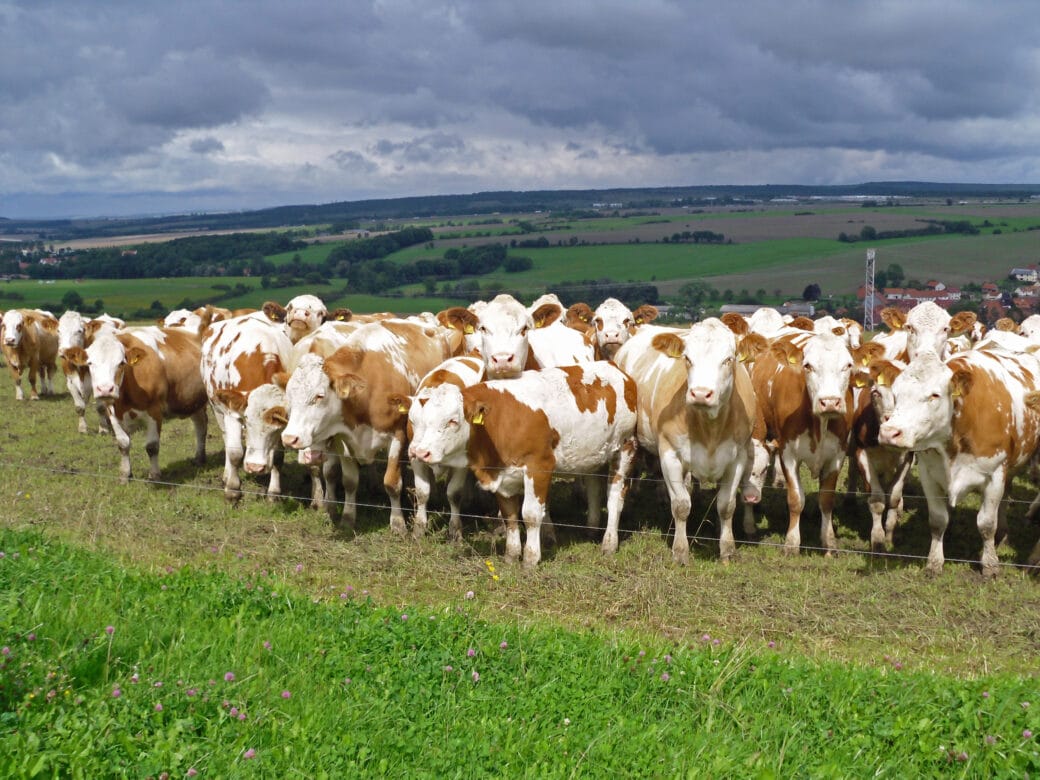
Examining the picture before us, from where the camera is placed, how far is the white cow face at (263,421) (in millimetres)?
10430

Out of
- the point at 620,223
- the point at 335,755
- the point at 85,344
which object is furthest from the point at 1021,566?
the point at 620,223

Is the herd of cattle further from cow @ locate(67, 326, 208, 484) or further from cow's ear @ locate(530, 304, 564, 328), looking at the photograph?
cow's ear @ locate(530, 304, 564, 328)

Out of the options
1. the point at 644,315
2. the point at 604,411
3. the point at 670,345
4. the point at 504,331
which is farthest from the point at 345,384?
the point at 644,315

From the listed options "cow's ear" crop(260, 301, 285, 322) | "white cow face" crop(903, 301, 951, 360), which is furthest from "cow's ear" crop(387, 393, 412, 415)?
"cow's ear" crop(260, 301, 285, 322)

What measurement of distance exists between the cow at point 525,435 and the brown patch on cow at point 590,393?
0.01m

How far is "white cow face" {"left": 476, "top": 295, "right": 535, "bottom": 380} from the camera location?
10.6 meters

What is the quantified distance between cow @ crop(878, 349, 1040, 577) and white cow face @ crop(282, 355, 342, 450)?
5.68m

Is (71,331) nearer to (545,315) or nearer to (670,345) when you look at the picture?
(545,315)

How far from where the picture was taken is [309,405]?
387 inches

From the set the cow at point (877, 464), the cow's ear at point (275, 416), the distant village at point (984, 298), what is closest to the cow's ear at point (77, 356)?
the cow's ear at point (275, 416)

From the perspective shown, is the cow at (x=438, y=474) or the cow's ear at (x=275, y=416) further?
the cow's ear at (x=275, y=416)

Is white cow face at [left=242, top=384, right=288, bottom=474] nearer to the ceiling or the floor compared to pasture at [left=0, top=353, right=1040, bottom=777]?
nearer to the ceiling

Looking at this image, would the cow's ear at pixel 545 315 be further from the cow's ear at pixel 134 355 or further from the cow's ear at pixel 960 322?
the cow's ear at pixel 134 355

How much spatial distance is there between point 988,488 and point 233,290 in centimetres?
5169
